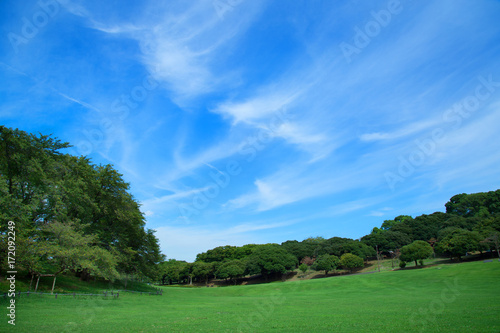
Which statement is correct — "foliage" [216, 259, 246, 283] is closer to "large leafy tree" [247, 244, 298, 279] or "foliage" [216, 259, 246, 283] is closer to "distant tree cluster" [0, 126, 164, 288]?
"large leafy tree" [247, 244, 298, 279]

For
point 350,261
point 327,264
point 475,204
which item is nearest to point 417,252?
point 350,261

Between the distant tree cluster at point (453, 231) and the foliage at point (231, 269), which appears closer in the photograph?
the distant tree cluster at point (453, 231)

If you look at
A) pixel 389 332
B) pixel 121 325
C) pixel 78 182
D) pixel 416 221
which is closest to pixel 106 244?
pixel 78 182

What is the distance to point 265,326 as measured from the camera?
14297 millimetres

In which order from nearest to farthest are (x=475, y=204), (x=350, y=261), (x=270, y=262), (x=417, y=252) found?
(x=417, y=252), (x=350, y=261), (x=270, y=262), (x=475, y=204)

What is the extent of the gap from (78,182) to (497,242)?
8557 centimetres

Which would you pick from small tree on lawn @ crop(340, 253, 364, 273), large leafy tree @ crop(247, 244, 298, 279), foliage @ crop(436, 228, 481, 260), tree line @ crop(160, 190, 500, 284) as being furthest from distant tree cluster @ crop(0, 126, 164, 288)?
foliage @ crop(436, 228, 481, 260)

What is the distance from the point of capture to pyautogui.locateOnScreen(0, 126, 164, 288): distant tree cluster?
25844 millimetres

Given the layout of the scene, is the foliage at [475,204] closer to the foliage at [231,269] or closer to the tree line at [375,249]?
the tree line at [375,249]

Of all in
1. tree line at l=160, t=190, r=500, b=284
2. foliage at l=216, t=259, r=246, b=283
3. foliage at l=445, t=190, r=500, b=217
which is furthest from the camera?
foliage at l=445, t=190, r=500, b=217

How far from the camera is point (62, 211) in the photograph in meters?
31.9

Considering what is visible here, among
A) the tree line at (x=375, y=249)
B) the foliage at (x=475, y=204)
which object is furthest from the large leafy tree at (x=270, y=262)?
the foliage at (x=475, y=204)

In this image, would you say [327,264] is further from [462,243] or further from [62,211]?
[62,211]

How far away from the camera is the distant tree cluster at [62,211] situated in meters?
25.8
